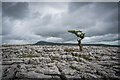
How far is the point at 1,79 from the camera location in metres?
6.68

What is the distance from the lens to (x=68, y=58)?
44.8ft

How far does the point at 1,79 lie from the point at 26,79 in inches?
90.3

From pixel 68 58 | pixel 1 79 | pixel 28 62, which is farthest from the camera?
pixel 68 58

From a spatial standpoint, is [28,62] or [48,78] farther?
[28,62]

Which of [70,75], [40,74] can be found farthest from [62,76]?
[40,74]

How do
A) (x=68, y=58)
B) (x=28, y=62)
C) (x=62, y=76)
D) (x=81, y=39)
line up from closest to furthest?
(x=62, y=76)
(x=28, y=62)
(x=68, y=58)
(x=81, y=39)

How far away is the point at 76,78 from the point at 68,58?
21.8 feet

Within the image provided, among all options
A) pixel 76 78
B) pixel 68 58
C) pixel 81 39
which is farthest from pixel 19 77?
pixel 81 39

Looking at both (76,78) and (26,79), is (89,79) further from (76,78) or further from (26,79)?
(26,79)

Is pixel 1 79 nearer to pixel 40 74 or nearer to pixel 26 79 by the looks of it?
pixel 26 79

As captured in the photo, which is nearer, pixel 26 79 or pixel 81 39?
pixel 26 79

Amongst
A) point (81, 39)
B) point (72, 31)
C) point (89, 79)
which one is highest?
point (72, 31)

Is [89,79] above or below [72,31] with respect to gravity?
below

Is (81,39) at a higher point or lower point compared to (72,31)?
lower
